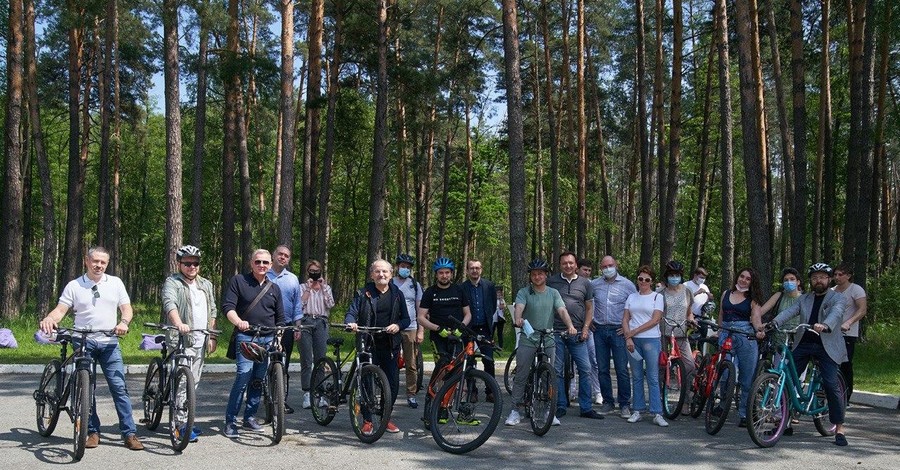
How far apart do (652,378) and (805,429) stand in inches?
73.6

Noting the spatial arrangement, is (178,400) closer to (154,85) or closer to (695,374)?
(695,374)

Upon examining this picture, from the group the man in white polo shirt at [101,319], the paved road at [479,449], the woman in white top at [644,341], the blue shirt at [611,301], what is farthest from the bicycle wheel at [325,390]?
the blue shirt at [611,301]

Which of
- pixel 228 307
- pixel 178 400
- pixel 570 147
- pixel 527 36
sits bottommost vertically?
pixel 178 400

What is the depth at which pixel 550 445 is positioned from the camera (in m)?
8.48

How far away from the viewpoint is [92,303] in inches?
308

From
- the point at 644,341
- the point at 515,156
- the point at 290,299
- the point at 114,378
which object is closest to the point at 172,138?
the point at 515,156

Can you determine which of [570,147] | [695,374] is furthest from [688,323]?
[570,147]

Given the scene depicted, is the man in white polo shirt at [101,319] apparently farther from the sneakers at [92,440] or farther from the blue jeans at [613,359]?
the blue jeans at [613,359]

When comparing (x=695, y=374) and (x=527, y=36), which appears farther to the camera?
(x=527, y=36)

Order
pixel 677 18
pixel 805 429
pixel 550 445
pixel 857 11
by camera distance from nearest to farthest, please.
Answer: pixel 550 445, pixel 805 429, pixel 857 11, pixel 677 18

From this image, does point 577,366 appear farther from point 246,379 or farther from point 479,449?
point 246,379

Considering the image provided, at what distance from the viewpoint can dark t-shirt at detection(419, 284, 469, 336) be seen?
9.99 m

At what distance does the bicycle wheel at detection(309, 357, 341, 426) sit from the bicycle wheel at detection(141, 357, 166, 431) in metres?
1.67

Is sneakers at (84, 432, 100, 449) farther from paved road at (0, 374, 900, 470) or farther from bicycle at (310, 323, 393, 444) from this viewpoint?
bicycle at (310, 323, 393, 444)
